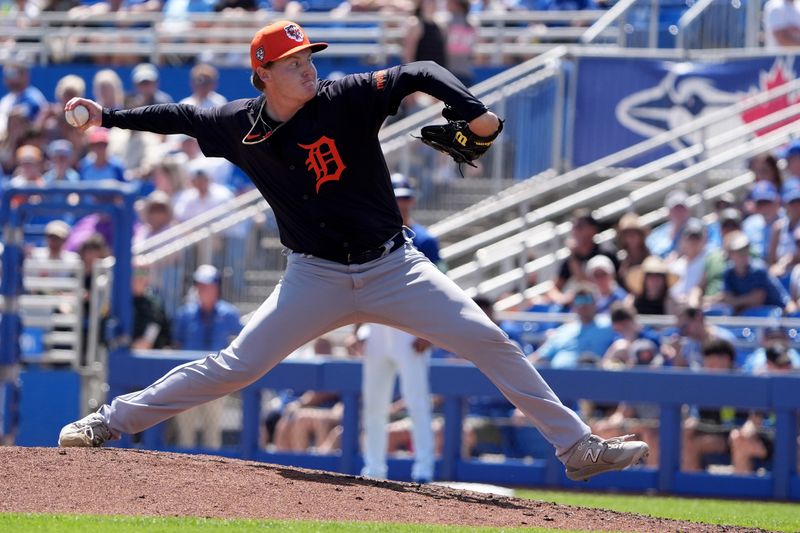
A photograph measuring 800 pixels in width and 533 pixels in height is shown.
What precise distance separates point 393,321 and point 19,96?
12.5 meters

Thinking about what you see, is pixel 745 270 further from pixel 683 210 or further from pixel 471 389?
pixel 471 389

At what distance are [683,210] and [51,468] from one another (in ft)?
25.9

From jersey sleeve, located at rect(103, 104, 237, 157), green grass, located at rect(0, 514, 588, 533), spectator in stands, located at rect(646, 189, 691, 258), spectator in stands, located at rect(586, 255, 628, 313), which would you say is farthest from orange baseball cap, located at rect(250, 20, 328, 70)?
spectator in stands, located at rect(646, 189, 691, 258)

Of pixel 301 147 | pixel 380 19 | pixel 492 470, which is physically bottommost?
pixel 492 470

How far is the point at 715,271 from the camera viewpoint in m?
12.8

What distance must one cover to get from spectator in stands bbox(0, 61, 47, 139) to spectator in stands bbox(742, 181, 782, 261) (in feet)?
29.9

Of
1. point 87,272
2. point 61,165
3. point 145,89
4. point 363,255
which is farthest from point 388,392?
point 145,89

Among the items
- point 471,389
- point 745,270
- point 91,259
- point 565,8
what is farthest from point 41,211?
point 565,8

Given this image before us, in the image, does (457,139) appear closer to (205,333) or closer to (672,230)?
(205,333)

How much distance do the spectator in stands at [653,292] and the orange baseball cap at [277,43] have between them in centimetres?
614

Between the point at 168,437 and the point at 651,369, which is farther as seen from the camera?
the point at 168,437

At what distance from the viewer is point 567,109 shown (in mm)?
15555

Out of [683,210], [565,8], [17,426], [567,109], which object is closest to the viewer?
[17,426]

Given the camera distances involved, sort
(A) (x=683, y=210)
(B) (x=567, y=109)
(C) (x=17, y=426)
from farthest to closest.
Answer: (B) (x=567, y=109)
(A) (x=683, y=210)
(C) (x=17, y=426)
